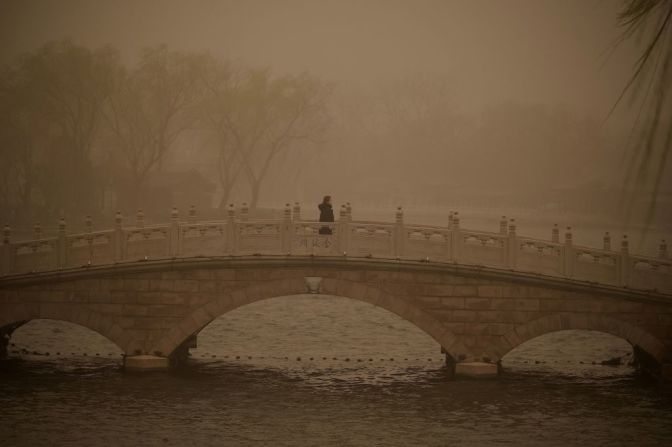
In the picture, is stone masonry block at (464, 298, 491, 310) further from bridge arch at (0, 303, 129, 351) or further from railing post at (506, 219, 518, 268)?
bridge arch at (0, 303, 129, 351)

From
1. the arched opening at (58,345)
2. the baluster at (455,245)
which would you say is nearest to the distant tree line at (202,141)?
the arched opening at (58,345)

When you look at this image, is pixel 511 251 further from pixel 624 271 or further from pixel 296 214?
pixel 296 214

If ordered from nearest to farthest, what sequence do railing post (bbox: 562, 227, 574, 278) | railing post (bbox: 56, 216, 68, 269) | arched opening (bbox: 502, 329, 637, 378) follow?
1. railing post (bbox: 562, 227, 574, 278)
2. railing post (bbox: 56, 216, 68, 269)
3. arched opening (bbox: 502, 329, 637, 378)

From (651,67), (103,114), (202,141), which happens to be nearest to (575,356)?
(651,67)

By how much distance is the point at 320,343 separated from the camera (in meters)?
34.4

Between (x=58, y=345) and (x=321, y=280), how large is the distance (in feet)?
35.6

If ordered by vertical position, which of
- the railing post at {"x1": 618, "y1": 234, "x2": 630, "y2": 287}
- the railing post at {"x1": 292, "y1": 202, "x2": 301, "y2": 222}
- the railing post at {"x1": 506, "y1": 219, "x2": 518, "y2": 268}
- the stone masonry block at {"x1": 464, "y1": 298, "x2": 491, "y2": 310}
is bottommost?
the stone masonry block at {"x1": 464, "y1": 298, "x2": 491, "y2": 310}

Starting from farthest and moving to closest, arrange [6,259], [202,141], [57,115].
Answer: [202,141] < [57,115] < [6,259]

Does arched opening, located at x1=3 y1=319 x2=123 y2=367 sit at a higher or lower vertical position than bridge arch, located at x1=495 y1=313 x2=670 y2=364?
lower

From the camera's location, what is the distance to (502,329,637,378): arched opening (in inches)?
1177

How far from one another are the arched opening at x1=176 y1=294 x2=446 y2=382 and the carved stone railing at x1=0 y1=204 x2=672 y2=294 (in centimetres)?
451

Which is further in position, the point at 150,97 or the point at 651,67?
the point at 150,97

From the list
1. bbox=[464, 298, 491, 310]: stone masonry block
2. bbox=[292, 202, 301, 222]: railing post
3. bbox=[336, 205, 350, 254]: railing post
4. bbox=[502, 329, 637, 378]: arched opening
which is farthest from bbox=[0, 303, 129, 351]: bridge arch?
bbox=[502, 329, 637, 378]: arched opening

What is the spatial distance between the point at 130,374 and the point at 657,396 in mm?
13792
